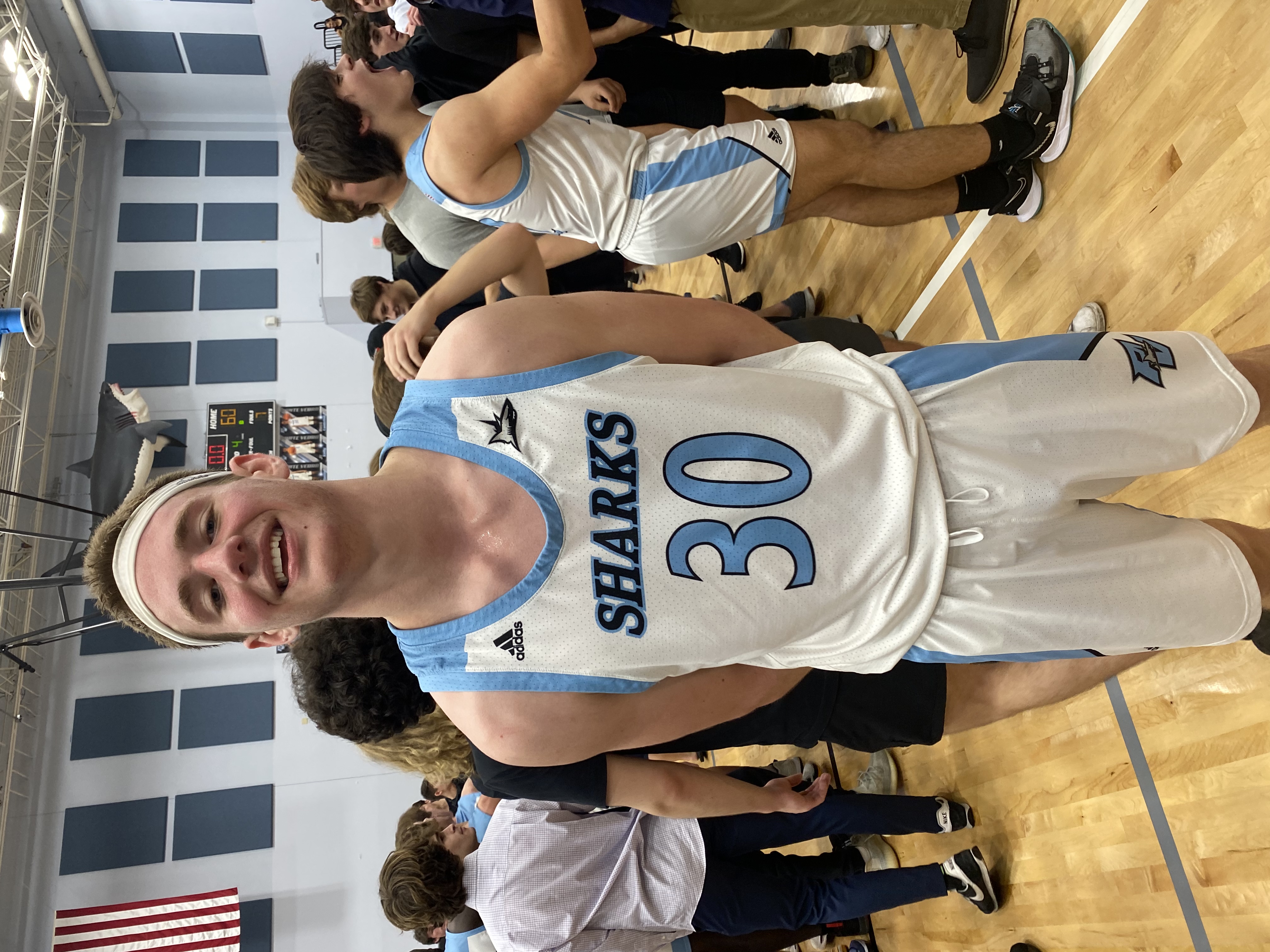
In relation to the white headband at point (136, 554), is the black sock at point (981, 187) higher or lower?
higher

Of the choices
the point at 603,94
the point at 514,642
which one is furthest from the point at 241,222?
the point at 514,642

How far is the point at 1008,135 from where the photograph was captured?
2248 millimetres

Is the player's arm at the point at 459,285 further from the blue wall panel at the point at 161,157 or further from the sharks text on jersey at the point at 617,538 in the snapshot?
the blue wall panel at the point at 161,157

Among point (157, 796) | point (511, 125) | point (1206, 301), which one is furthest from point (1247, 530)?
point (157, 796)

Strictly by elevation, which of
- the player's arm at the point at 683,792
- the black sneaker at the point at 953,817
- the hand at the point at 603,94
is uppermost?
the hand at the point at 603,94

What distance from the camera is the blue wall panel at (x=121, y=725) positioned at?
5254 millimetres

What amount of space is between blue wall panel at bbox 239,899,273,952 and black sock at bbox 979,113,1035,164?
586cm

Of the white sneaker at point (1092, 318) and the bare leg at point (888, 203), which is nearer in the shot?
the white sneaker at point (1092, 318)

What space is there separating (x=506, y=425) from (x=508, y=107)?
3.21ft

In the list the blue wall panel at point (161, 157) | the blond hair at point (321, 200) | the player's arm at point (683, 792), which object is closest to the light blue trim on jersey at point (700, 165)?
the blond hair at point (321, 200)

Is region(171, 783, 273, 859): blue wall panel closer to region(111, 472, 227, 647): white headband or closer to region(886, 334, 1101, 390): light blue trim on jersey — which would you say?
region(111, 472, 227, 647): white headband

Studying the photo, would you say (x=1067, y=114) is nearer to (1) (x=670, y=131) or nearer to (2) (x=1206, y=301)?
(2) (x=1206, y=301)

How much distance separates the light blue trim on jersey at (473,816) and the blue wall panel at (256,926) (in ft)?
10.8

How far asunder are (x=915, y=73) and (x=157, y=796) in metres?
6.03
